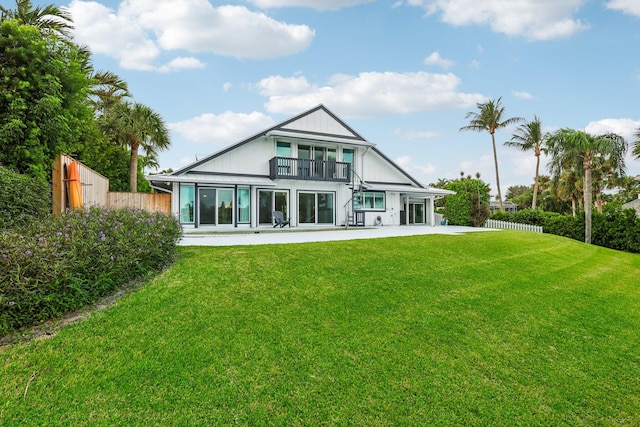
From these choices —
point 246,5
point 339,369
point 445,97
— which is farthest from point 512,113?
point 339,369

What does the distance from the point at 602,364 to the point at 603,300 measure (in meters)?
3.49

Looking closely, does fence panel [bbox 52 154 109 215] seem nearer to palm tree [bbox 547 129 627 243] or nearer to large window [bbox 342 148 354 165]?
large window [bbox 342 148 354 165]

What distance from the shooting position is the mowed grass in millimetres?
3072

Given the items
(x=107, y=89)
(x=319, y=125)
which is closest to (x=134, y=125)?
(x=107, y=89)

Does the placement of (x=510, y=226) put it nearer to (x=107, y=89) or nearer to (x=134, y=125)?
(x=134, y=125)

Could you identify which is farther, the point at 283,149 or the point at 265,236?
the point at 283,149

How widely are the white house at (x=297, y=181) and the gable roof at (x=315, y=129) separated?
0.18ft

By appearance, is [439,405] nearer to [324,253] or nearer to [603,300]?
[324,253]

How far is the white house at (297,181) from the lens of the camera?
680 inches

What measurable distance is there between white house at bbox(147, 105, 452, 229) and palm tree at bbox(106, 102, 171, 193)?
551 cm

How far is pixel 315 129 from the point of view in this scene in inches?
793

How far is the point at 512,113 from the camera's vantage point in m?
36.5

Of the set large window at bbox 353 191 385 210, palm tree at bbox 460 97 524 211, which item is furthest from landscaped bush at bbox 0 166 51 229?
palm tree at bbox 460 97 524 211

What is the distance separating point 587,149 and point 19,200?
2538cm
